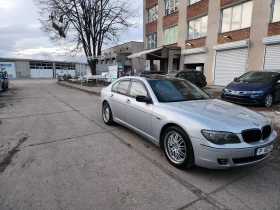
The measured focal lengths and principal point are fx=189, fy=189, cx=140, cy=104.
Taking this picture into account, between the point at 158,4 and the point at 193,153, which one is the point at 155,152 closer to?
the point at 193,153

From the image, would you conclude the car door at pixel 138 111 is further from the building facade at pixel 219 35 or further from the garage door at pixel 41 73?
the garage door at pixel 41 73

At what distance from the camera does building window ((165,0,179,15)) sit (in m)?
19.3

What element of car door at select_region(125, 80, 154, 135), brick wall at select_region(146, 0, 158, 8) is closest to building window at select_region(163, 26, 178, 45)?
brick wall at select_region(146, 0, 158, 8)

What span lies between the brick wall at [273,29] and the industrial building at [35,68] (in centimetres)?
3507

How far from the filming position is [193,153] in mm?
2947

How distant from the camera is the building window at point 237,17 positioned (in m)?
13.2

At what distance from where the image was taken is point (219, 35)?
15.0 meters

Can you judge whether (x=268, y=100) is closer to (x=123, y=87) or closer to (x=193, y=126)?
(x=123, y=87)

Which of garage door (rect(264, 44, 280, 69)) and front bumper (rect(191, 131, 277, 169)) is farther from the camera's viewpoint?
garage door (rect(264, 44, 280, 69))

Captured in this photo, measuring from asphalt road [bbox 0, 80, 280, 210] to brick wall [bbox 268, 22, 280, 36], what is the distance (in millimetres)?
10981

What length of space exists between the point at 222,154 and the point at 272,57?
1222cm

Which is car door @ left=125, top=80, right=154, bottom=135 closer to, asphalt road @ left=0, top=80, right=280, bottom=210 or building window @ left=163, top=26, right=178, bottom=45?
asphalt road @ left=0, top=80, right=280, bottom=210

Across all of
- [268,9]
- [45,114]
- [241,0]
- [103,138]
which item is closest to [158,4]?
[241,0]

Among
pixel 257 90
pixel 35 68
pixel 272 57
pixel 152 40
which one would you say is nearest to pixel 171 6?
pixel 152 40
